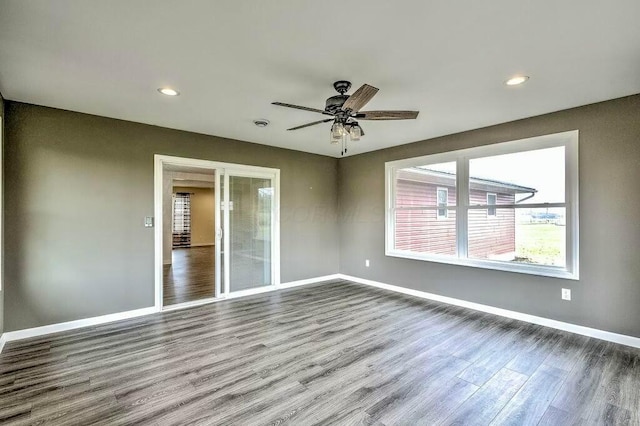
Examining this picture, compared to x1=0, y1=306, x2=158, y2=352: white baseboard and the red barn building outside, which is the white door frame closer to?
x1=0, y1=306, x2=158, y2=352: white baseboard

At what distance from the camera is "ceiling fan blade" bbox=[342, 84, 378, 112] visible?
2217 mm

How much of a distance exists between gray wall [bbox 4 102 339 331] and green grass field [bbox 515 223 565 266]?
4.55 meters

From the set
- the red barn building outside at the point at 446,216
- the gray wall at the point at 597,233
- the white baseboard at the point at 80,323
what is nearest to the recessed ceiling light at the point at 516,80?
the gray wall at the point at 597,233

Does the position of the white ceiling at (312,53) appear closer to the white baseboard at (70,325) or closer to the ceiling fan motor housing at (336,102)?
the ceiling fan motor housing at (336,102)

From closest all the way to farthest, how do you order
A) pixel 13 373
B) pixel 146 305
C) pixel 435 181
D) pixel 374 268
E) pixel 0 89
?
pixel 13 373
pixel 0 89
pixel 146 305
pixel 435 181
pixel 374 268

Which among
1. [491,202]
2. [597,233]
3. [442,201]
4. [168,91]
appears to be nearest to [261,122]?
[168,91]

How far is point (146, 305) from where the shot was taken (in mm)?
4082

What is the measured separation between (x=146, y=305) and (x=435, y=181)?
182 inches

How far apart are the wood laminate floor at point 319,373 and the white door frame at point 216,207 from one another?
66 cm

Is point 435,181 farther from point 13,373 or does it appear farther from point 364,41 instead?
point 13,373

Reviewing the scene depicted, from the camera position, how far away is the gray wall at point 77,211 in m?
3.30

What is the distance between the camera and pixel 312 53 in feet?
7.56

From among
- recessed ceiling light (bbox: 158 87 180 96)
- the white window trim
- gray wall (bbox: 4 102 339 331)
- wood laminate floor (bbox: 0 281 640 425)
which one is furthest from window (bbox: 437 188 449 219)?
recessed ceiling light (bbox: 158 87 180 96)

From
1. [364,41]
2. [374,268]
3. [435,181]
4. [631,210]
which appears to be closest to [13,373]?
[364,41]
